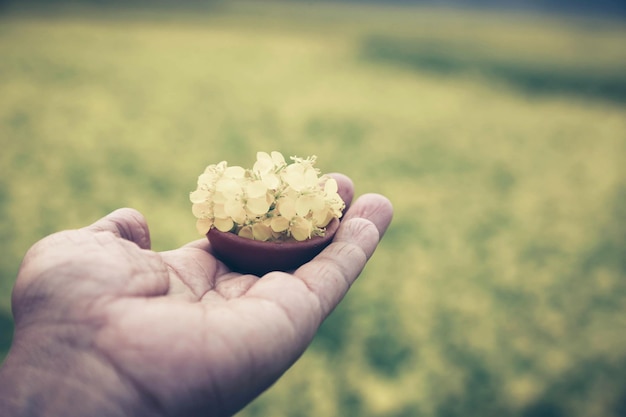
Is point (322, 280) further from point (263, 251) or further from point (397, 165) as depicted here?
point (397, 165)

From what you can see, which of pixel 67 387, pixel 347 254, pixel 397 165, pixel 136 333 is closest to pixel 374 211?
pixel 347 254

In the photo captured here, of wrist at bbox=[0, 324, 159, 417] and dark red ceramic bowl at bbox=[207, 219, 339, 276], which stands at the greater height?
dark red ceramic bowl at bbox=[207, 219, 339, 276]

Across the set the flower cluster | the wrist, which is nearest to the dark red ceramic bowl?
the flower cluster

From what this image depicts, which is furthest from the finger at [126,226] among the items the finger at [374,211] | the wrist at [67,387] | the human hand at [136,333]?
the finger at [374,211]

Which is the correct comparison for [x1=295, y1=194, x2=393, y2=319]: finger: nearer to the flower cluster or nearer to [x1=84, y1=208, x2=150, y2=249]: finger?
the flower cluster

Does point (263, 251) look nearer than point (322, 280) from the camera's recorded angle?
No

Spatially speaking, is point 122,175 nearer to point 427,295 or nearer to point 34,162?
point 34,162

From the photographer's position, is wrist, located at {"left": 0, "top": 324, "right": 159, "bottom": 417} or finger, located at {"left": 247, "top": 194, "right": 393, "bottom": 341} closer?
wrist, located at {"left": 0, "top": 324, "right": 159, "bottom": 417}
